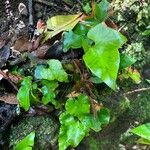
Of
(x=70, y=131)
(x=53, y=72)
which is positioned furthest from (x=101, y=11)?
(x=70, y=131)

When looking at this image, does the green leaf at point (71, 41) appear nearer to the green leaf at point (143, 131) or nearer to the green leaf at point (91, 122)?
the green leaf at point (91, 122)

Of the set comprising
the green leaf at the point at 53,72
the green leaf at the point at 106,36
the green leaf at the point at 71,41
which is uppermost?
the green leaf at the point at 106,36

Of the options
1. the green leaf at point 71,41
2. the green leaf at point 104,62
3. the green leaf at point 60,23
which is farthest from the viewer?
the green leaf at point 60,23

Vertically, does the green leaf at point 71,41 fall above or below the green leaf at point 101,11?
below

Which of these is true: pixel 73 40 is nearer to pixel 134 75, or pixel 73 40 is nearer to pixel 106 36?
pixel 106 36

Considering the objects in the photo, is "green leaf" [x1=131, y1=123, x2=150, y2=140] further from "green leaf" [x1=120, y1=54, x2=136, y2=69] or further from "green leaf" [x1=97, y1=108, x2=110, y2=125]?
"green leaf" [x1=120, y1=54, x2=136, y2=69]

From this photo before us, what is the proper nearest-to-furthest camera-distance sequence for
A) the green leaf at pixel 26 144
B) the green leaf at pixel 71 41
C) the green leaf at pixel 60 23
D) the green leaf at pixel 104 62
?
the green leaf at pixel 104 62, the green leaf at pixel 26 144, the green leaf at pixel 71 41, the green leaf at pixel 60 23

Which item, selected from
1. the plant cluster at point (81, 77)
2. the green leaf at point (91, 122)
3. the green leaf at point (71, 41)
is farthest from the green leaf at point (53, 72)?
the green leaf at point (91, 122)
